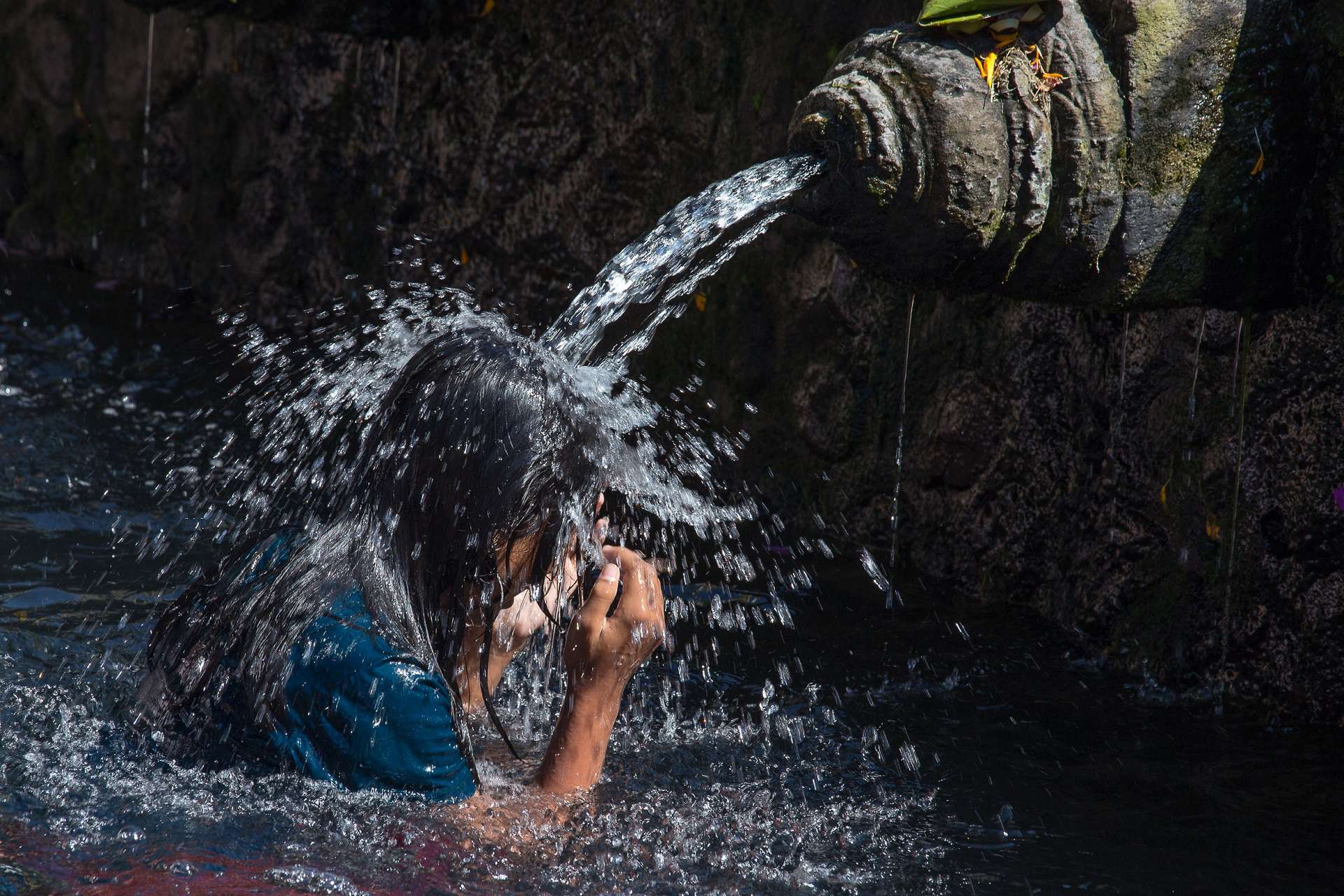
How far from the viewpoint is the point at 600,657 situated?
247cm

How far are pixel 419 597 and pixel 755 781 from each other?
98cm

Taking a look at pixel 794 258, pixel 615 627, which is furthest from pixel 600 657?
pixel 794 258

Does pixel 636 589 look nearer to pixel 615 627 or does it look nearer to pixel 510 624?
pixel 615 627

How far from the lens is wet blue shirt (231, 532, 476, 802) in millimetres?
2180

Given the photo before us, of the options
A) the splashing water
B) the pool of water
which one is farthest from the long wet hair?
the splashing water

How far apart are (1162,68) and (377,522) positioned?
1.90m

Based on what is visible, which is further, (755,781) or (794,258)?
(794,258)

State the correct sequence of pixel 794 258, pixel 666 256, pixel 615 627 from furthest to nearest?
pixel 794 258, pixel 666 256, pixel 615 627

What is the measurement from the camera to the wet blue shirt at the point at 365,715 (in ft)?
7.15

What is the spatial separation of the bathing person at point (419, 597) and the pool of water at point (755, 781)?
0.12 metres

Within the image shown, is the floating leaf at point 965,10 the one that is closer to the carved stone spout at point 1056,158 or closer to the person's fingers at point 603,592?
the carved stone spout at point 1056,158

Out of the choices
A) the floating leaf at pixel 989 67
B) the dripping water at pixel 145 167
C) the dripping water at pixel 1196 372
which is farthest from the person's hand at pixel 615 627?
the dripping water at pixel 145 167

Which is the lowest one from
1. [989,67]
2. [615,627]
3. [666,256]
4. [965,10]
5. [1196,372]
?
[615,627]

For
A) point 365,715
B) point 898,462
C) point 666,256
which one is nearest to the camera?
point 365,715
